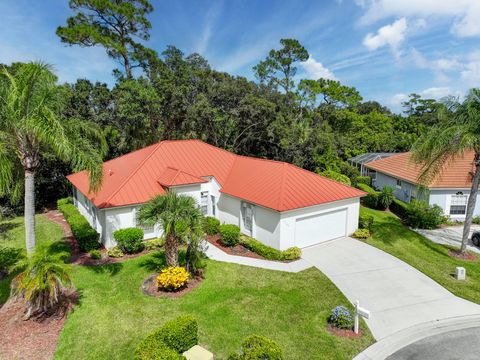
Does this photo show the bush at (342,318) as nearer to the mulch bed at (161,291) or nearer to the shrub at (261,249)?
the shrub at (261,249)

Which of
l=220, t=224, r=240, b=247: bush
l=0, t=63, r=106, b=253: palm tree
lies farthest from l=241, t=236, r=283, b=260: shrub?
l=0, t=63, r=106, b=253: palm tree

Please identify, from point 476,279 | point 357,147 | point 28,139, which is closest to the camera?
point 28,139

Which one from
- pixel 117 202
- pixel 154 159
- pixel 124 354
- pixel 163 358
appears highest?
pixel 154 159

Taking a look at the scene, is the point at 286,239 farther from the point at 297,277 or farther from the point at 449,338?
the point at 449,338

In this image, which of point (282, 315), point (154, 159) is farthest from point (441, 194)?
point (154, 159)

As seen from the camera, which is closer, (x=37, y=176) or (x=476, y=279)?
(x=476, y=279)

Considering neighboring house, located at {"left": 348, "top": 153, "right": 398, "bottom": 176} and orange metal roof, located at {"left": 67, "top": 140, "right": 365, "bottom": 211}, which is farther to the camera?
neighboring house, located at {"left": 348, "top": 153, "right": 398, "bottom": 176}

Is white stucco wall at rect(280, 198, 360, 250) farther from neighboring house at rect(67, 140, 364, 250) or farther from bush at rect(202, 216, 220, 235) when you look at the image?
bush at rect(202, 216, 220, 235)

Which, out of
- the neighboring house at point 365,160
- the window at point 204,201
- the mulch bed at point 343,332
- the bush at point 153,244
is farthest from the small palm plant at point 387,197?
the bush at point 153,244
